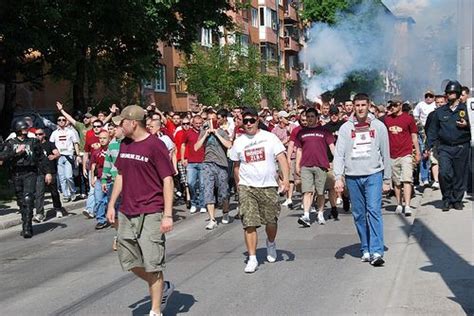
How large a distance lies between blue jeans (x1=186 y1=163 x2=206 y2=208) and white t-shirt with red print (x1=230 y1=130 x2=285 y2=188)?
530 cm

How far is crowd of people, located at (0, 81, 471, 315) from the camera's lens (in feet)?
20.4

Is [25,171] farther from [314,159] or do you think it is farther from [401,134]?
[401,134]

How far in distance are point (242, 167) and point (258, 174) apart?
254 mm

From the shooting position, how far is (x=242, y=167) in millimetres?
8641

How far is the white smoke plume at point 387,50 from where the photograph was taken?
2511 centimetres

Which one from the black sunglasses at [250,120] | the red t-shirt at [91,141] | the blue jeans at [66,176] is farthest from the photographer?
the blue jeans at [66,176]

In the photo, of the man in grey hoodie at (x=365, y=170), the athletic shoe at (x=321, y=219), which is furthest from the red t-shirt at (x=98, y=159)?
the man in grey hoodie at (x=365, y=170)

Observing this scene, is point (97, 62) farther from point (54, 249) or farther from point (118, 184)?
point (118, 184)

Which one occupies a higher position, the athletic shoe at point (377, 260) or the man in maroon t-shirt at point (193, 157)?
the man in maroon t-shirt at point (193, 157)

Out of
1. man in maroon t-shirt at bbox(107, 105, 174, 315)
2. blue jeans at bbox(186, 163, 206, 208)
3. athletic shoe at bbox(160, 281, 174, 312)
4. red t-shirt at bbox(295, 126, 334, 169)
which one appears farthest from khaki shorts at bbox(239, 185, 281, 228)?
blue jeans at bbox(186, 163, 206, 208)

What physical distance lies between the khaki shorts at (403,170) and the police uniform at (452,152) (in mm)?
505

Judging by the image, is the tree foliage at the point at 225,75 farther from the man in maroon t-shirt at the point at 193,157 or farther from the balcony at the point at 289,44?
the balcony at the point at 289,44

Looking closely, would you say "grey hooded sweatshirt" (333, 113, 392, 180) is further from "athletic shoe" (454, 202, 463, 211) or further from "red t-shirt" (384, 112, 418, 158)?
"red t-shirt" (384, 112, 418, 158)

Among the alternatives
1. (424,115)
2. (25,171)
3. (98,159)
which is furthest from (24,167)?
(424,115)
